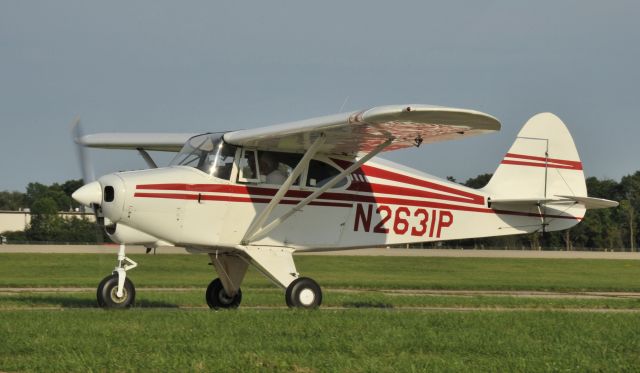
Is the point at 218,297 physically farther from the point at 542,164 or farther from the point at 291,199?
the point at 542,164

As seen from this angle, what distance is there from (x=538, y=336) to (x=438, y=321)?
5.92 ft

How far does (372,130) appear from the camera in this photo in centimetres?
1568

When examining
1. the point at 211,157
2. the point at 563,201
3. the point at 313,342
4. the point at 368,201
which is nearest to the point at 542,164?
the point at 563,201

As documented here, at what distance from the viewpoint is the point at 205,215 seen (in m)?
16.1

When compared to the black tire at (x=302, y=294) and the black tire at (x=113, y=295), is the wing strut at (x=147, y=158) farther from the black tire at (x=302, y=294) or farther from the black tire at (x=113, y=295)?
the black tire at (x=302, y=294)

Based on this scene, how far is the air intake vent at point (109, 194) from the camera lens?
593 inches

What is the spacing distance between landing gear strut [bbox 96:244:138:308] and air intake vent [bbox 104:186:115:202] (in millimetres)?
932

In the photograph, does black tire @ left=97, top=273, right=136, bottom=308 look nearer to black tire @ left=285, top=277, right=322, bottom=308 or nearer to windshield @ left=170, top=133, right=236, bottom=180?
windshield @ left=170, top=133, right=236, bottom=180

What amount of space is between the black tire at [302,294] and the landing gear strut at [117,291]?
260 centimetres

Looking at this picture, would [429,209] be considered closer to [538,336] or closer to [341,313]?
[341,313]

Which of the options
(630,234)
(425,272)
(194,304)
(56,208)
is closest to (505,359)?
(194,304)

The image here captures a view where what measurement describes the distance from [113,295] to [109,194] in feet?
5.33

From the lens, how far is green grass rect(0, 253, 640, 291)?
3203 cm

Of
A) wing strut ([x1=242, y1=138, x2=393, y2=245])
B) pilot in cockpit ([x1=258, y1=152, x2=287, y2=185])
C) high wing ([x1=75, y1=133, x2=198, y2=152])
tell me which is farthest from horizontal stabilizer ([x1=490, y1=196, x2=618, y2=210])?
high wing ([x1=75, y1=133, x2=198, y2=152])
